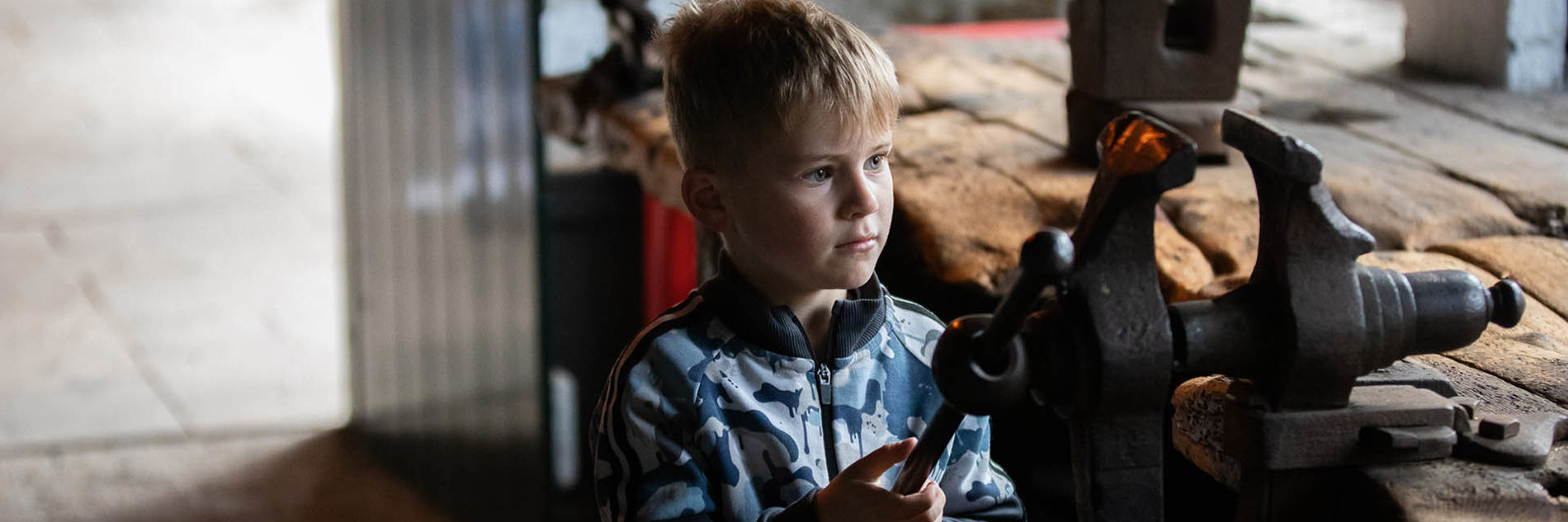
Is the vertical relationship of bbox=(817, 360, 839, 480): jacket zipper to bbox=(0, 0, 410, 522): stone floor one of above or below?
above

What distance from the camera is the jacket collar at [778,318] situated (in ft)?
4.13

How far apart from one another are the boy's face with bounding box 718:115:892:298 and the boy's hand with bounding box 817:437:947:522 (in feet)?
0.55

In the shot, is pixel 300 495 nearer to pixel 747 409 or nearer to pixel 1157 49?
pixel 1157 49

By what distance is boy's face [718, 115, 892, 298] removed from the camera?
47.5 inches

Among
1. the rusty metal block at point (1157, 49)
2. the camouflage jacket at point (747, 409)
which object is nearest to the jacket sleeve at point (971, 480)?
the camouflage jacket at point (747, 409)

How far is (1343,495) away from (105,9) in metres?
9.10

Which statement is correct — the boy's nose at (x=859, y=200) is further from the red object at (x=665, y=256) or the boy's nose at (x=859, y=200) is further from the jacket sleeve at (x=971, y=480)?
the red object at (x=665, y=256)

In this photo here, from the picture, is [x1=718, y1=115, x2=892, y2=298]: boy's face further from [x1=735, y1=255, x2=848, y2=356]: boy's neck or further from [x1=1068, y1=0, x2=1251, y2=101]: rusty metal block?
[x1=1068, y1=0, x2=1251, y2=101]: rusty metal block

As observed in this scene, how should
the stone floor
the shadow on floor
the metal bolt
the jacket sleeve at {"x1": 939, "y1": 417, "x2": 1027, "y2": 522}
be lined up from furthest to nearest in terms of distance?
the stone floor → the shadow on floor → the jacket sleeve at {"x1": 939, "y1": 417, "x2": 1027, "y2": 522} → the metal bolt

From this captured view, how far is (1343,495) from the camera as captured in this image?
1.04 m

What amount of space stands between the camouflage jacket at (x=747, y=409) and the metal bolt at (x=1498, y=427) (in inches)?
17.2

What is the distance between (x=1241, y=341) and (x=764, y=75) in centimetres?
44

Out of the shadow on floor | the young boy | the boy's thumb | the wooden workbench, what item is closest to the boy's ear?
the young boy

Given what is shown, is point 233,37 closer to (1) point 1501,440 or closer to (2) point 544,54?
(2) point 544,54
